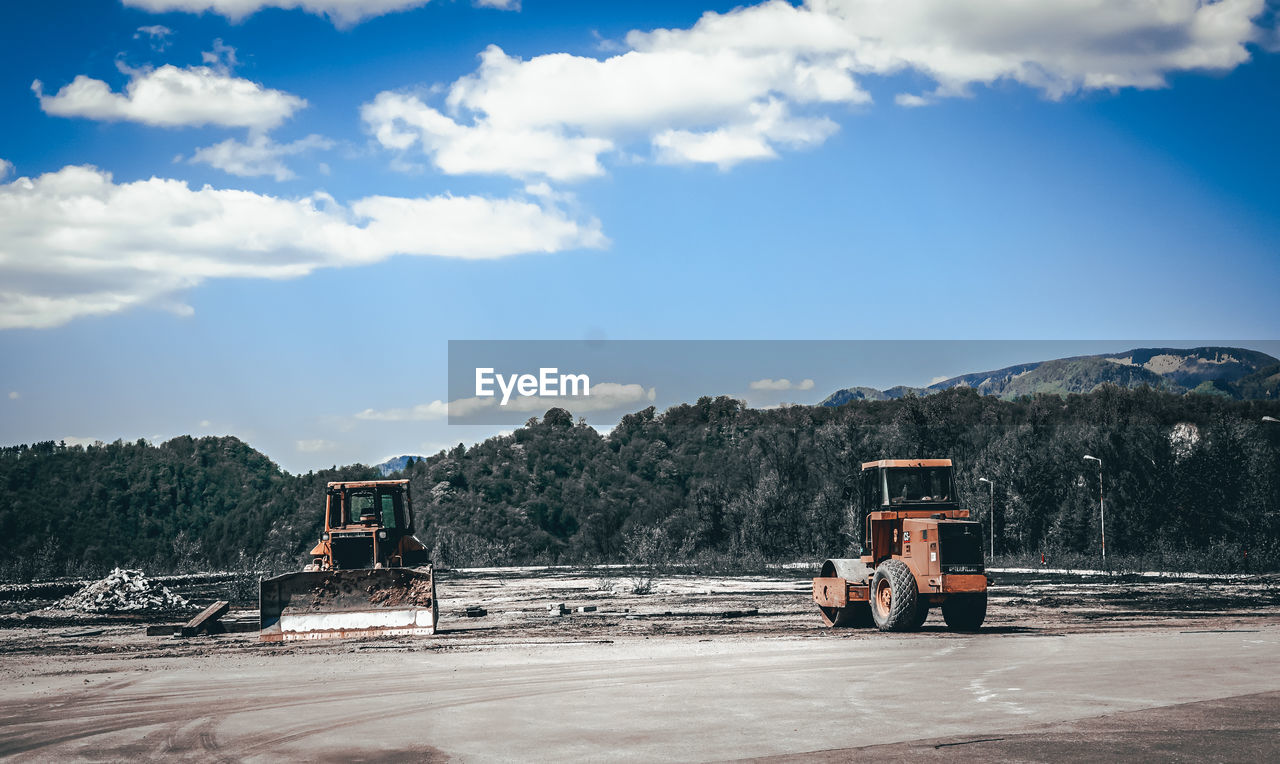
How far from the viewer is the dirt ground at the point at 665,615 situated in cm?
2125

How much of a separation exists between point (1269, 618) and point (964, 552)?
10.1 m

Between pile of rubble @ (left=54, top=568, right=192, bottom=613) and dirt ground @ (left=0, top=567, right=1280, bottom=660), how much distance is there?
0.96m

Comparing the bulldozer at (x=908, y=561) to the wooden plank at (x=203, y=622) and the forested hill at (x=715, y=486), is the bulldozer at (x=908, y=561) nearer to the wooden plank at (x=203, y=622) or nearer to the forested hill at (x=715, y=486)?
the wooden plank at (x=203, y=622)

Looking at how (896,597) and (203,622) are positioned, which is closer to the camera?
(896,597)

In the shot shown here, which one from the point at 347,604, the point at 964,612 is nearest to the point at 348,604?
the point at 347,604

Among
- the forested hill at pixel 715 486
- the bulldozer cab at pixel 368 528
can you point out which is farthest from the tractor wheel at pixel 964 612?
the forested hill at pixel 715 486

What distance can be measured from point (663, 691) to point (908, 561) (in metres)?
8.99

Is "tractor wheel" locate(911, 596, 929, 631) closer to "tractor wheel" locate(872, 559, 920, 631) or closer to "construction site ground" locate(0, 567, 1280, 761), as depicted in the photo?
"tractor wheel" locate(872, 559, 920, 631)

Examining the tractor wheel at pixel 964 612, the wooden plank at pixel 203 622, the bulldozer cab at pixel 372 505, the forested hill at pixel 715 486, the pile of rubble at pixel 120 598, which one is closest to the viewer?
the tractor wheel at pixel 964 612

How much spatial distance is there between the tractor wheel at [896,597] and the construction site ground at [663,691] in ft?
1.67

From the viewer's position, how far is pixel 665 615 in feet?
90.9

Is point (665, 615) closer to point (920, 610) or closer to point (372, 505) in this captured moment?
point (372, 505)

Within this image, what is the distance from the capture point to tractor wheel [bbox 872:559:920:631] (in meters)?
20.8

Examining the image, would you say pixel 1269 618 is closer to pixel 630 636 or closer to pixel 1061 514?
pixel 630 636
